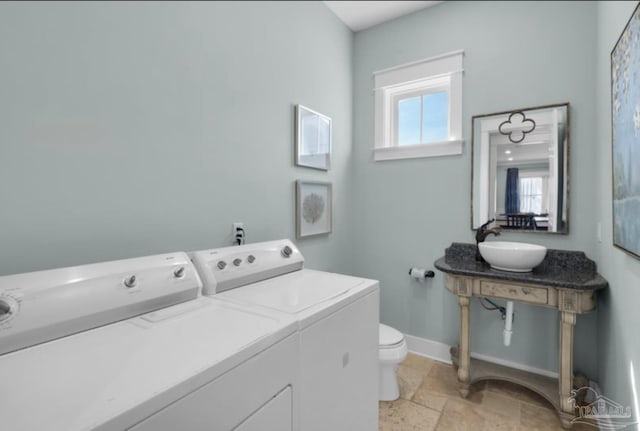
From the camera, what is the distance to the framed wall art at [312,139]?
2041mm

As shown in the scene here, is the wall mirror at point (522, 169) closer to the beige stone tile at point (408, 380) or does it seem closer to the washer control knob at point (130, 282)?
the beige stone tile at point (408, 380)

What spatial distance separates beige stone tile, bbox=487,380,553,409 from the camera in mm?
1882

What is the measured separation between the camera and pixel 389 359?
1.78 metres

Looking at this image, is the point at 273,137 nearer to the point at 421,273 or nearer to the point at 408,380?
the point at 421,273

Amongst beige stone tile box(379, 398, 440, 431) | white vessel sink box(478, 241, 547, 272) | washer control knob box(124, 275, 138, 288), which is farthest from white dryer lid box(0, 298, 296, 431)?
white vessel sink box(478, 241, 547, 272)

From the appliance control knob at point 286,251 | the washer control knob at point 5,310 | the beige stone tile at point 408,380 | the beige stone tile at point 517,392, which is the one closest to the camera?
the washer control knob at point 5,310

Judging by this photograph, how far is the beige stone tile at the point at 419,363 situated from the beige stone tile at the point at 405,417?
43 centimetres

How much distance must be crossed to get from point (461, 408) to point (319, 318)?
145cm

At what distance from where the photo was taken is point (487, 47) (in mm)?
2182

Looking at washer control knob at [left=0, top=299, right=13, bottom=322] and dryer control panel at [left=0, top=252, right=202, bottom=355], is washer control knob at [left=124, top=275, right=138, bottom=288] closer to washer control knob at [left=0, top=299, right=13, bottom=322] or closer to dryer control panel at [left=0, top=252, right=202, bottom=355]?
dryer control panel at [left=0, top=252, right=202, bottom=355]

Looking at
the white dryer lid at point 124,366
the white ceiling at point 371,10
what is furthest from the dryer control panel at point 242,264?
the white ceiling at point 371,10

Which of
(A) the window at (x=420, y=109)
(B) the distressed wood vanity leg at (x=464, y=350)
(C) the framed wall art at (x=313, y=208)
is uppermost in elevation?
(A) the window at (x=420, y=109)

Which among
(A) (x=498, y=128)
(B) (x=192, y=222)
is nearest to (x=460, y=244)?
(A) (x=498, y=128)

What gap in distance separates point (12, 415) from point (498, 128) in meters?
2.61
